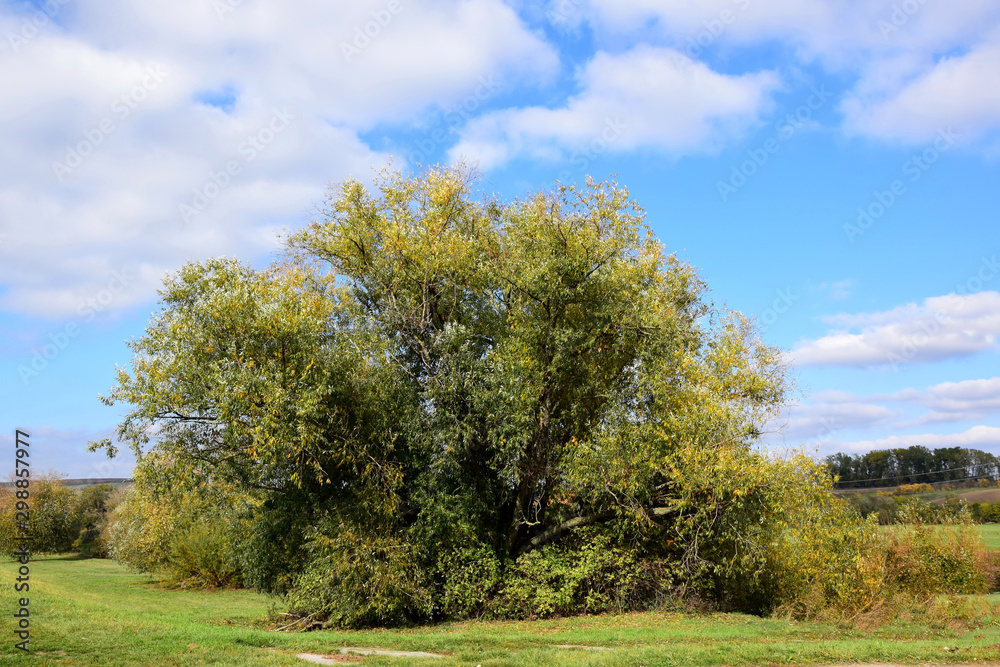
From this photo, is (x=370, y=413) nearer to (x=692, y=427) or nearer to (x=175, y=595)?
(x=692, y=427)

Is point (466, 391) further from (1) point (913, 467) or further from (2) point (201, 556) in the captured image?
(1) point (913, 467)

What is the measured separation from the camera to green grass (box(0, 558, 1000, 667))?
11.6 metres

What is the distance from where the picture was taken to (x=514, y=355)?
19141 mm

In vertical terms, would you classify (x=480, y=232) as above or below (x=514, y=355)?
above

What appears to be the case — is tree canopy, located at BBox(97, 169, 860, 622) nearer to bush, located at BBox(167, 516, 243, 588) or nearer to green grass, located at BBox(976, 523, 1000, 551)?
bush, located at BBox(167, 516, 243, 588)

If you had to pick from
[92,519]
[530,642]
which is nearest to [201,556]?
[530,642]

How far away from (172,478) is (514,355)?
9842mm

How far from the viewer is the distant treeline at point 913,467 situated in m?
66.9

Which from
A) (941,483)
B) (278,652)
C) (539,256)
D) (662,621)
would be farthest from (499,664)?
(941,483)

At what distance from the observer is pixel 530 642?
46.7 ft

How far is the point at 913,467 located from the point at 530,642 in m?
72.4

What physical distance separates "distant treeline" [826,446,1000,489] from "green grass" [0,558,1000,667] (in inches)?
2243

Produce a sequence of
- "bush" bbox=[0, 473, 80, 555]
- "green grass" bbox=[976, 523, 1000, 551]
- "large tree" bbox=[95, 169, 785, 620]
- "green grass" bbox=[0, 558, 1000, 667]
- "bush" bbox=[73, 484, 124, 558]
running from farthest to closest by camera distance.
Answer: "bush" bbox=[73, 484, 124, 558], "bush" bbox=[0, 473, 80, 555], "green grass" bbox=[976, 523, 1000, 551], "large tree" bbox=[95, 169, 785, 620], "green grass" bbox=[0, 558, 1000, 667]

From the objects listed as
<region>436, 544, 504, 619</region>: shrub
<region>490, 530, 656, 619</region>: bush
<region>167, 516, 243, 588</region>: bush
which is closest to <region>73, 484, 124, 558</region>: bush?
<region>167, 516, 243, 588</region>: bush
